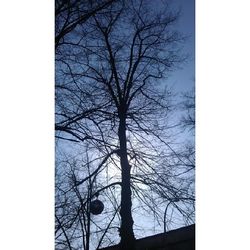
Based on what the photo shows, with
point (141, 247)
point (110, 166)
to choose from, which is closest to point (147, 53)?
point (110, 166)

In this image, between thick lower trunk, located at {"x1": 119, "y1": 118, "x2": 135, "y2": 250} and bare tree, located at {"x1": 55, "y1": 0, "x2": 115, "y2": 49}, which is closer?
Answer: thick lower trunk, located at {"x1": 119, "y1": 118, "x2": 135, "y2": 250}

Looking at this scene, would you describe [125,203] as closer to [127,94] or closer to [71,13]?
[127,94]

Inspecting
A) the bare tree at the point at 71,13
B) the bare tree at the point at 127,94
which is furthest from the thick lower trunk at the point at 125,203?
the bare tree at the point at 71,13

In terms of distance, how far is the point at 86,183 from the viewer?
7.59ft

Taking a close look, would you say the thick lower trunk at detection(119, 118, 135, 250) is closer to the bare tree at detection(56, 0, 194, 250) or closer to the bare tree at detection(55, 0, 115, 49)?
the bare tree at detection(56, 0, 194, 250)

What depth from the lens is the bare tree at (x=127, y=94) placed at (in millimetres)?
2332

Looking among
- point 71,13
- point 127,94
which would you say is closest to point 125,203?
point 127,94

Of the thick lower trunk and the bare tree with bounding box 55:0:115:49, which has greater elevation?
the bare tree with bounding box 55:0:115:49

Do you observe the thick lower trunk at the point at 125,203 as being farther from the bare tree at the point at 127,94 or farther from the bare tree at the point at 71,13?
the bare tree at the point at 71,13

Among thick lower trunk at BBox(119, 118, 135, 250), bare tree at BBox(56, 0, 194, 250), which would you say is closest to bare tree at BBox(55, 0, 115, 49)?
bare tree at BBox(56, 0, 194, 250)

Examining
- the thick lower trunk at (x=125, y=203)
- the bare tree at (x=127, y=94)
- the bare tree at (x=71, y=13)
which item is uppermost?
the bare tree at (x=71, y=13)

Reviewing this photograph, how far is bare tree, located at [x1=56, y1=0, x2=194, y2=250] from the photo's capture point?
2.33 m

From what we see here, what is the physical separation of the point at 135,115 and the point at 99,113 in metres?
0.21

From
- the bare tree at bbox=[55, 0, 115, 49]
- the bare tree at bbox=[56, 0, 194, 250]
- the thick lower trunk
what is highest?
the bare tree at bbox=[55, 0, 115, 49]
